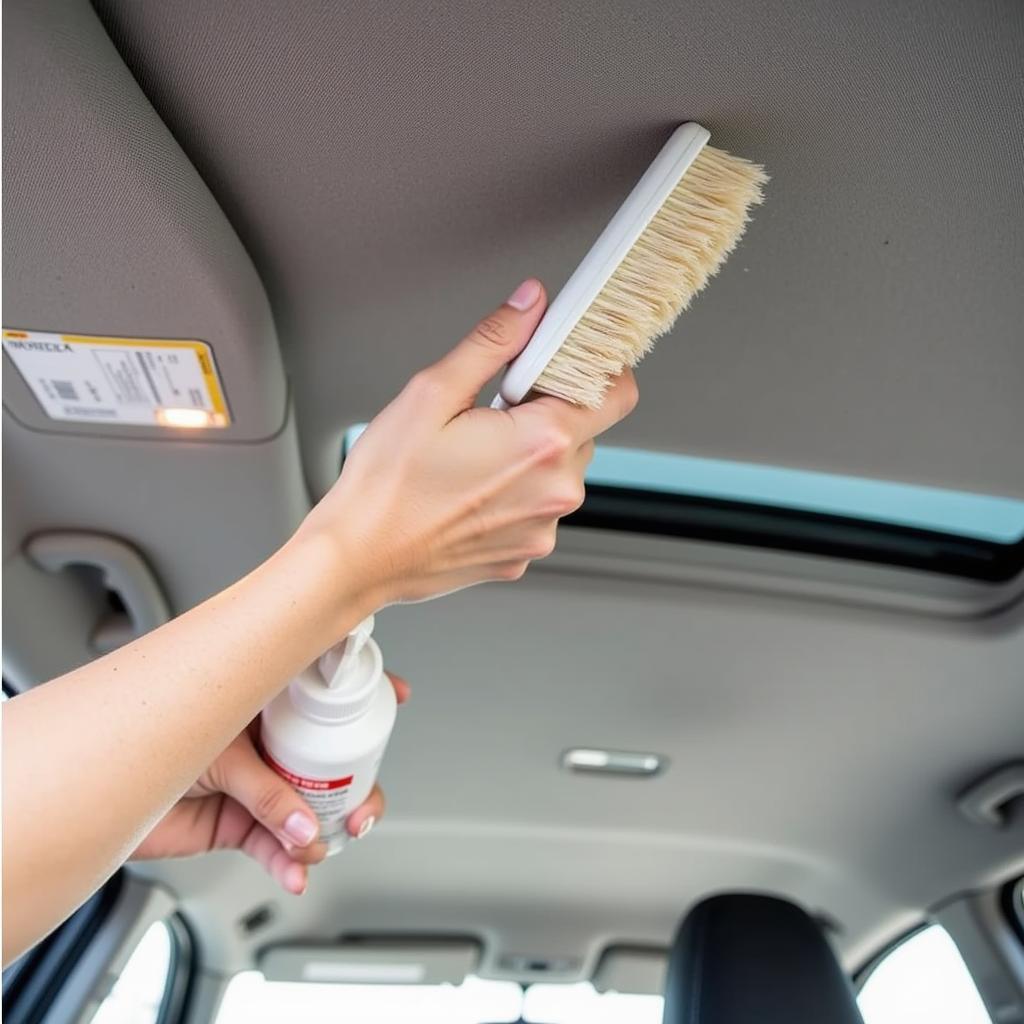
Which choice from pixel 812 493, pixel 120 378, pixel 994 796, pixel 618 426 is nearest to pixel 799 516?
pixel 812 493

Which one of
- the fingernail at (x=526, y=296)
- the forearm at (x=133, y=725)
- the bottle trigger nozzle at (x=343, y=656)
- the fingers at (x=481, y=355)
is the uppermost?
the fingernail at (x=526, y=296)

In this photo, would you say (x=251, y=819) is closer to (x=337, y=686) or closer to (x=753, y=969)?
(x=337, y=686)

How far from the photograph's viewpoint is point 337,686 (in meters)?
0.75

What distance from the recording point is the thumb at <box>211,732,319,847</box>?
0.79 meters

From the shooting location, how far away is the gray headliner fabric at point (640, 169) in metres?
0.54

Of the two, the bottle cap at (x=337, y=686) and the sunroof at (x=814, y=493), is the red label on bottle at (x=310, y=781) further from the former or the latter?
the sunroof at (x=814, y=493)

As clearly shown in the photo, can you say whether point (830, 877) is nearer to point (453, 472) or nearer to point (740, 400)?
point (740, 400)

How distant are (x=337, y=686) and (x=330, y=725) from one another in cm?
4

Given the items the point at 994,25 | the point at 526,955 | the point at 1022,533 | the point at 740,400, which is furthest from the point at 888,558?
the point at 526,955

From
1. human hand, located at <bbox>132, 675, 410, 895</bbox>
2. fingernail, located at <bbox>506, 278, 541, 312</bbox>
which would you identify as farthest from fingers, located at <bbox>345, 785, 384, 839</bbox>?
fingernail, located at <bbox>506, 278, 541, 312</bbox>

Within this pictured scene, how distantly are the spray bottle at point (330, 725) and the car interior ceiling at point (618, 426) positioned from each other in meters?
0.24

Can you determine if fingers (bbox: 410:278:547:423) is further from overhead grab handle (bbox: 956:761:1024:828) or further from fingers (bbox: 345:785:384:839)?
overhead grab handle (bbox: 956:761:1024:828)

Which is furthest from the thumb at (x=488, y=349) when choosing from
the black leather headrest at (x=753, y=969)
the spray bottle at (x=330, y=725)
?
the black leather headrest at (x=753, y=969)

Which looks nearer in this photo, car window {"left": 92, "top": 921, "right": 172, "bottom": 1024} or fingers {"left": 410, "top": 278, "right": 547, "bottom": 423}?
fingers {"left": 410, "top": 278, "right": 547, "bottom": 423}
